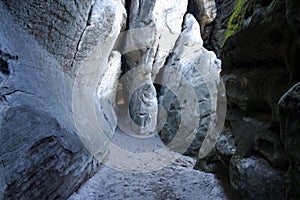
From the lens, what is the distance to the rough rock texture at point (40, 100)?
3484 mm

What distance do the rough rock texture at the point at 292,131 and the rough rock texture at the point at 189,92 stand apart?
21.1ft

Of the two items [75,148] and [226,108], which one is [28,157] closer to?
[75,148]

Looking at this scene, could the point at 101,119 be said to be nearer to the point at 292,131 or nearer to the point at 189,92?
the point at 189,92

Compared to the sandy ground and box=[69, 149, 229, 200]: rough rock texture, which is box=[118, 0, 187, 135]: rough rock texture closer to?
the sandy ground

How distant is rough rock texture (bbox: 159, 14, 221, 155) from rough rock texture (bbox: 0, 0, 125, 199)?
5.91 meters

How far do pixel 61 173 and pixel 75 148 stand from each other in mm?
702

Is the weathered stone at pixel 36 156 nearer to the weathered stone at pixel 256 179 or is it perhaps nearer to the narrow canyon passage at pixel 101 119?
the narrow canyon passage at pixel 101 119

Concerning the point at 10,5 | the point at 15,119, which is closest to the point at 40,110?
the point at 15,119

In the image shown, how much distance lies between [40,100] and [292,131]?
13.5 ft

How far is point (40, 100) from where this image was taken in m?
4.29

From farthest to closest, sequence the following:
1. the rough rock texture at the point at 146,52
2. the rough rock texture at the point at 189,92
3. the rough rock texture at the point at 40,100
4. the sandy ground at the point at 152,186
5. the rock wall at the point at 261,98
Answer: the rough rock texture at the point at 146,52, the rough rock texture at the point at 189,92, the sandy ground at the point at 152,186, the rough rock texture at the point at 40,100, the rock wall at the point at 261,98

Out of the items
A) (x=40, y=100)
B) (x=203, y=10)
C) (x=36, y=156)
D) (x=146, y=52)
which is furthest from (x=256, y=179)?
(x=203, y=10)

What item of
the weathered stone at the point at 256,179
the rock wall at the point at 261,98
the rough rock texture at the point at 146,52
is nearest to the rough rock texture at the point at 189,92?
the rough rock texture at the point at 146,52

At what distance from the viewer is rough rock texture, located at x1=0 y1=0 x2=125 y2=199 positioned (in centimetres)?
348
